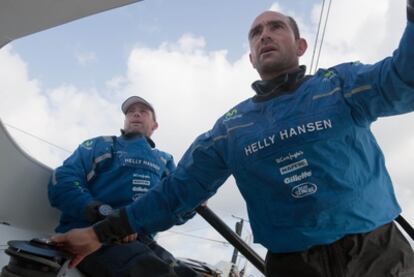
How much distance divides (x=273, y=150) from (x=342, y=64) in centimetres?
36

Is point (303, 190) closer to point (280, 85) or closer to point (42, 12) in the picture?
point (280, 85)

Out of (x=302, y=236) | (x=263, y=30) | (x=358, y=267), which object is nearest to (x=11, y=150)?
(x=263, y=30)

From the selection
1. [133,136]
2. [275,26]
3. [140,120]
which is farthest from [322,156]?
[140,120]

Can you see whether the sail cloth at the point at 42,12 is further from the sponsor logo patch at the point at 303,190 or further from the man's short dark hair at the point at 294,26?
the sponsor logo patch at the point at 303,190

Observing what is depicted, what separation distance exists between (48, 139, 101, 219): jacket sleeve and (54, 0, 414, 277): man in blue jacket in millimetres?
854

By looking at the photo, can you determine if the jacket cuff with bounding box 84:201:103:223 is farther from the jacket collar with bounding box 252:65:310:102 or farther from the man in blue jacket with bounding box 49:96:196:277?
the jacket collar with bounding box 252:65:310:102

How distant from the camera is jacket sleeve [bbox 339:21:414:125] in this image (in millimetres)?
997

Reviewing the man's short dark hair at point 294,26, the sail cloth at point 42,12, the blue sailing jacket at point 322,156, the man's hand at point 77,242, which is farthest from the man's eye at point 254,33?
the man's hand at point 77,242

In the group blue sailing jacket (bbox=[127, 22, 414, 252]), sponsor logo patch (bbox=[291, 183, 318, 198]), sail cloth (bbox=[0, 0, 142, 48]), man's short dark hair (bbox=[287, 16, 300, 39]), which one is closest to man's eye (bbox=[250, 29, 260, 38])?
man's short dark hair (bbox=[287, 16, 300, 39])

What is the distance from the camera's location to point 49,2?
132 centimetres

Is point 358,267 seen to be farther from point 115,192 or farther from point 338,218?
point 115,192

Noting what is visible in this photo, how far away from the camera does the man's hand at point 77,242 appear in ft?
4.96

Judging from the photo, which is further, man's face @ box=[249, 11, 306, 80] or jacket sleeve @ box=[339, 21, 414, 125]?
man's face @ box=[249, 11, 306, 80]

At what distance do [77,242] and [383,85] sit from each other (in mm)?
1163
